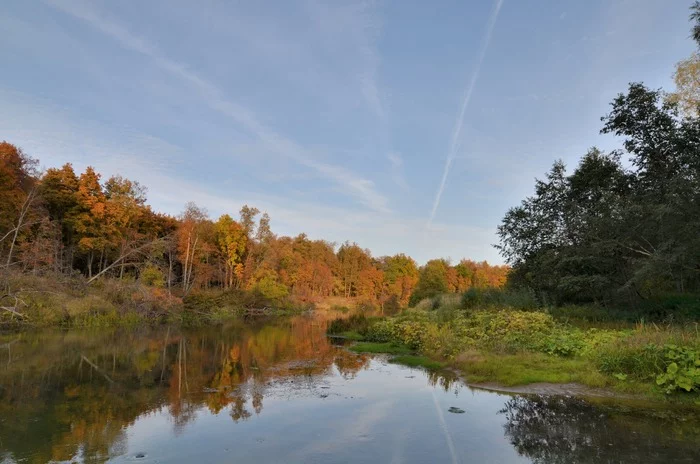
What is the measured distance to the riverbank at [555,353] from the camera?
962cm

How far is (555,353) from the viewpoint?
42.9 ft

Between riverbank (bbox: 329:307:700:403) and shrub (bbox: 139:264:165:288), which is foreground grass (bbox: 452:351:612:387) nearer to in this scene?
riverbank (bbox: 329:307:700:403)

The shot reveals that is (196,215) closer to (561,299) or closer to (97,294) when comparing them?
(97,294)

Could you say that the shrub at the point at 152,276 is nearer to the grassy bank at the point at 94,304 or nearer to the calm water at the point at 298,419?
the grassy bank at the point at 94,304

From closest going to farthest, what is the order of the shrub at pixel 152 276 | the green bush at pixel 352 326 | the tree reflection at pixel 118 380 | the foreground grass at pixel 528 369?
the tree reflection at pixel 118 380
the foreground grass at pixel 528 369
the green bush at pixel 352 326
the shrub at pixel 152 276

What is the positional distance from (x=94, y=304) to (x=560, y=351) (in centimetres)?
2781

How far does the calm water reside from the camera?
6.65 m

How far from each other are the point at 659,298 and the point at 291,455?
2081cm

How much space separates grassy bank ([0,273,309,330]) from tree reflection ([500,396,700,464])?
22131mm

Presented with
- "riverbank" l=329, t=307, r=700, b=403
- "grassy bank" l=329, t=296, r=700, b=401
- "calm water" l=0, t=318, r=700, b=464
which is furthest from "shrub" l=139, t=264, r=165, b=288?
"riverbank" l=329, t=307, r=700, b=403

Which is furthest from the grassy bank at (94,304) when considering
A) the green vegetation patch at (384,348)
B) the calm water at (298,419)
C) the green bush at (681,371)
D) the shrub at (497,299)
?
the green bush at (681,371)

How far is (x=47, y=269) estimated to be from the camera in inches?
1079

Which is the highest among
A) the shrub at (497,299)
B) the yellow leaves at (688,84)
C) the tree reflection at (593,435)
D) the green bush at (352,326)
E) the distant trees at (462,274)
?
the yellow leaves at (688,84)

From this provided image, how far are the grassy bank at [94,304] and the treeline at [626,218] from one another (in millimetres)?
26781
